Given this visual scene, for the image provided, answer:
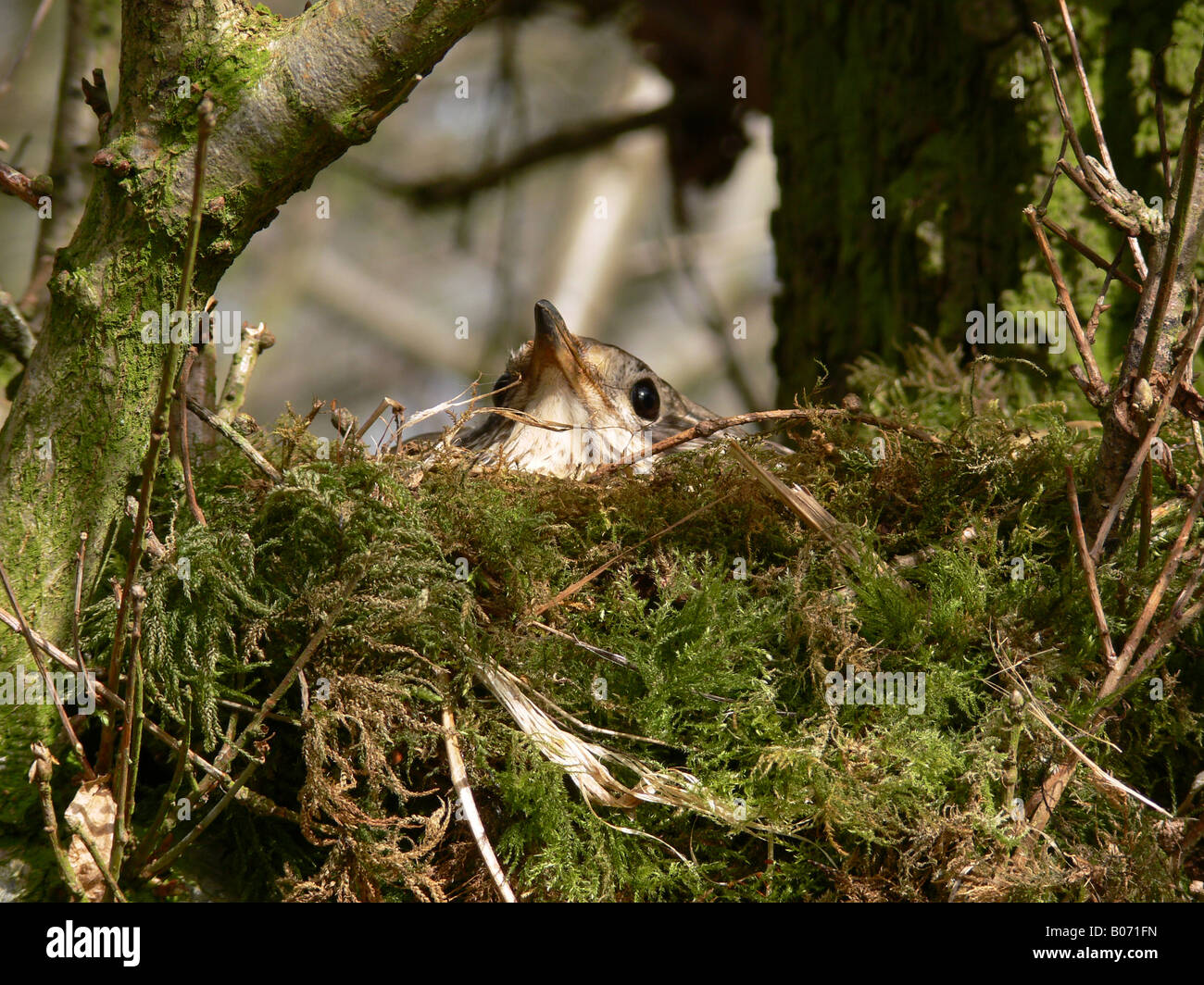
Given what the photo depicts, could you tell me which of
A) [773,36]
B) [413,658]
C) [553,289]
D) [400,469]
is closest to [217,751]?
[413,658]

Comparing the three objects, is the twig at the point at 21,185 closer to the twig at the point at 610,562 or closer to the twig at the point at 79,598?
the twig at the point at 79,598

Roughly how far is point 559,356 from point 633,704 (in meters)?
1.60

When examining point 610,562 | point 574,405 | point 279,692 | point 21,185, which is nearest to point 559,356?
point 574,405

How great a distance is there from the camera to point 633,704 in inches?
81.4

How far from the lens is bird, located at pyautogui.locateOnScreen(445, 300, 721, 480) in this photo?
11.1 ft

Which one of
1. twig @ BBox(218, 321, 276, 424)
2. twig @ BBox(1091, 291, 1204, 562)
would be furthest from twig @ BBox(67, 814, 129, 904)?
twig @ BBox(1091, 291, 1204, 562)

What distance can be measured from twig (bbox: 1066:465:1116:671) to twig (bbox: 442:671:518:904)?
1.18 meters

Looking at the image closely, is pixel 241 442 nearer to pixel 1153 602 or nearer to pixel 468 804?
pixel 468 804

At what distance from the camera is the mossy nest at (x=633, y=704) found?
6.30 feet

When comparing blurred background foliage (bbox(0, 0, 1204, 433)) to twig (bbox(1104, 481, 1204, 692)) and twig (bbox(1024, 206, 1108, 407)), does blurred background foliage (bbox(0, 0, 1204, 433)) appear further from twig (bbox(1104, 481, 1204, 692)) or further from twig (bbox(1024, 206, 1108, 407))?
twig (bbox(1104, 481, 1204, 692))

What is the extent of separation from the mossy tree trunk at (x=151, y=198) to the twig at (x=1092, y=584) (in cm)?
149

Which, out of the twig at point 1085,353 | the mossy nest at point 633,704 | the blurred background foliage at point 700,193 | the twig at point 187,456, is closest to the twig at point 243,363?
the mossy nest at point 633,704

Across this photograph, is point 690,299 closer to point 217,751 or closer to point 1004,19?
point 1004,19

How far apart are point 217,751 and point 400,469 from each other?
68cm
